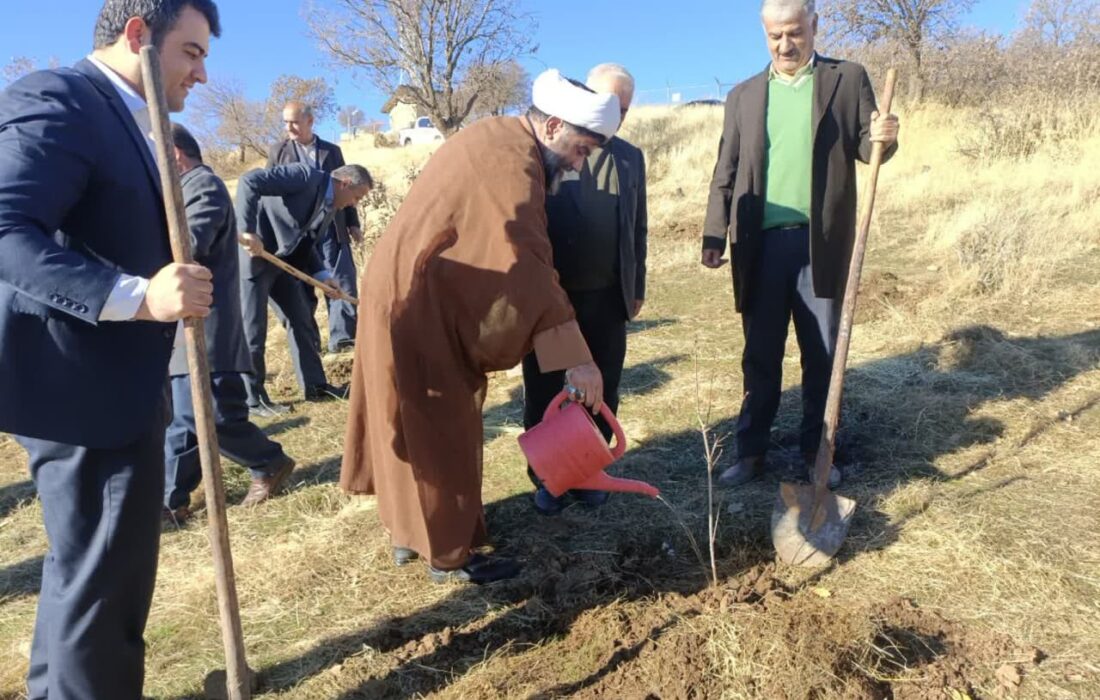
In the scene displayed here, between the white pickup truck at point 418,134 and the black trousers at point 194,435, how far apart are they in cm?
3191

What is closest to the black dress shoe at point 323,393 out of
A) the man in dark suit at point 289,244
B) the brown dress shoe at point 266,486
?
the man in dark suit at point 289,244

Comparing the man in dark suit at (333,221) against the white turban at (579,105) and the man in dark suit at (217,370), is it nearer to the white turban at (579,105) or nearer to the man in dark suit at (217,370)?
the man in dark suit at (217,370)

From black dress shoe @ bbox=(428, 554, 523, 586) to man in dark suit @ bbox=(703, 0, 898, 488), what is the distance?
4.19ft

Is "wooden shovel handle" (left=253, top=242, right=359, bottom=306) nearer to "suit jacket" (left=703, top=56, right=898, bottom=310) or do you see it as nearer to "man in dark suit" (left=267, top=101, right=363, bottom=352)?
"suit jacket" (left=703, top=56, right=898, bottom=310)

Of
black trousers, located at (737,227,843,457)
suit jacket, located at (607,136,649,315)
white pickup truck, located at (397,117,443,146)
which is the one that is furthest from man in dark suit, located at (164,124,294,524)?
white pickup truck, located at (397,117,443,146)

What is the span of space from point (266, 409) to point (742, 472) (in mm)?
3396

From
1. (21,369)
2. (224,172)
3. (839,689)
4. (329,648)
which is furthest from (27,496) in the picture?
(224,172)

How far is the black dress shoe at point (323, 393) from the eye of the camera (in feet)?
17.6

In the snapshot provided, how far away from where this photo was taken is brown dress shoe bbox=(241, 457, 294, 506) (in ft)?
12.5

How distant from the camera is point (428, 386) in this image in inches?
101

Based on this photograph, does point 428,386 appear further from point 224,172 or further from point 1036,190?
point 224,172

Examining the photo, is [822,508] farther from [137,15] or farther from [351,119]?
[351,119]

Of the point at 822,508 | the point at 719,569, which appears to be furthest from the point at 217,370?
the point at 822,508

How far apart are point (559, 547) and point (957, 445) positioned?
2.25 meters
